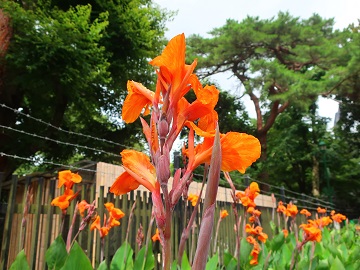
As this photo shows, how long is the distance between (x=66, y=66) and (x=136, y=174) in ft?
19.2

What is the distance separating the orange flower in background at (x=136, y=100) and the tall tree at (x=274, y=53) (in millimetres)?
9859

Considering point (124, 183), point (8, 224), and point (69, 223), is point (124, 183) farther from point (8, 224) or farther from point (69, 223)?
point (69, 223)

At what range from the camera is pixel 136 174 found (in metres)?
0.53

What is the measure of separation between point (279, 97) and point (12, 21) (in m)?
7.29

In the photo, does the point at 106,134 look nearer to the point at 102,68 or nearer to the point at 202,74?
the point at 102,68

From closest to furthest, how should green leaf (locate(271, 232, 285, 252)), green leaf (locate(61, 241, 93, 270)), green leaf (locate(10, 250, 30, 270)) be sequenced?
1. green leaf (locate(61, 241, 93, 270))
2. green leaf (locate(10, 250, 30, 270))
3. green leaf (locate(271, 232, 285, 252))

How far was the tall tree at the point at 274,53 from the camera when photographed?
33.6 ft

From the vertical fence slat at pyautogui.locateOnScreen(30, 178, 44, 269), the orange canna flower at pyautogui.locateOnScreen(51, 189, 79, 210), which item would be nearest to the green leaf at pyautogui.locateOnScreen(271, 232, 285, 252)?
the orange canna flower at pyautogui.locateOnScreen(51, 189, 79, 210)

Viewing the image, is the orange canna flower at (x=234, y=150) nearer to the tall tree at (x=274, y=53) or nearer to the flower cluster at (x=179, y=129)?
the flower cluster at (x=179, y=129)

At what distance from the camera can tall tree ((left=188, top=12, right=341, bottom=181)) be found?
10250mm

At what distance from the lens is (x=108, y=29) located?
7.61 meters

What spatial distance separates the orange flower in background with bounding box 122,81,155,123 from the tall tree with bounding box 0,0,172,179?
354cm

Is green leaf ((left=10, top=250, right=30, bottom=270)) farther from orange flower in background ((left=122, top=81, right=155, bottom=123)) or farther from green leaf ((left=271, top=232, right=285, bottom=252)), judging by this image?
green leaf ((left=271, top=232, right=285, bottom=252))

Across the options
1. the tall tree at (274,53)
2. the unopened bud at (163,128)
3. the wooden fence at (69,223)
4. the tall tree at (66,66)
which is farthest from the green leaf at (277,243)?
the tall tree at (274,53)
